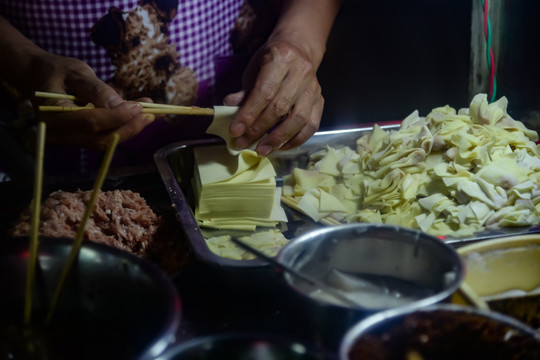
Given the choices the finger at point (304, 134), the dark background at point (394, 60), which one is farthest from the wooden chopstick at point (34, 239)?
the dark background at point (394, 60)

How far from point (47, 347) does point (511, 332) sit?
95cm

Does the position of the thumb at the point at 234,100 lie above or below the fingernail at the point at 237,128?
above

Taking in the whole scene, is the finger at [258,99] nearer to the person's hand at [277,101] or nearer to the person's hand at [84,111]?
the person's hand at [277,101]

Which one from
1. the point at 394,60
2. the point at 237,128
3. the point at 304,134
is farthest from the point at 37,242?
the point at 394,60

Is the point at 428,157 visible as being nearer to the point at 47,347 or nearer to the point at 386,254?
the point at 386,254

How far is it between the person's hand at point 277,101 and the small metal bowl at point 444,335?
1.40 metres

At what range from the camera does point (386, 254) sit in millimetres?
1379

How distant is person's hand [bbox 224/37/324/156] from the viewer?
233 cm

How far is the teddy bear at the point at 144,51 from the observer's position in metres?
2.82

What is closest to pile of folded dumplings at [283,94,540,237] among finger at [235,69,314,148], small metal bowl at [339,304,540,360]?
finger at [235,69,314,148]

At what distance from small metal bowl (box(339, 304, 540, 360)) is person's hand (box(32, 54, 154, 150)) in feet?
4.43

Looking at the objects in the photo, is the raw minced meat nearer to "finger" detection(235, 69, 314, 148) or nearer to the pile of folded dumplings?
"finger" detection(235, 69, 314, 148)

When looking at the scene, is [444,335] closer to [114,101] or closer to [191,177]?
[114,101]

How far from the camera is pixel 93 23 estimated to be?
280cm
